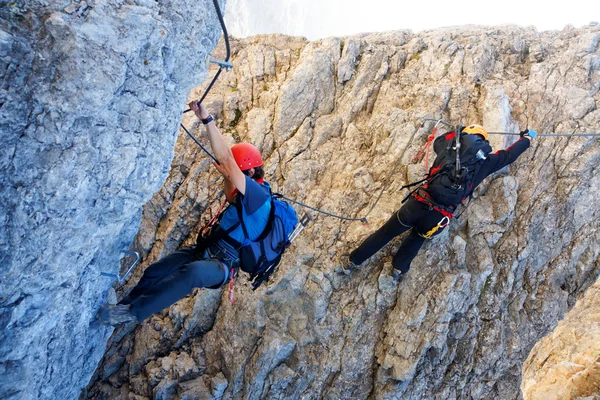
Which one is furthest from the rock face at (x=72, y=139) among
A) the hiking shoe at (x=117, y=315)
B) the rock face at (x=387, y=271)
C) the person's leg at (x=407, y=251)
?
the person's leg at (x=407, y=251)

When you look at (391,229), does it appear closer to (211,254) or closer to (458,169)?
(458,169)

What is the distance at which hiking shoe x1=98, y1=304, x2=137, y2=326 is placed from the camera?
4.35 m

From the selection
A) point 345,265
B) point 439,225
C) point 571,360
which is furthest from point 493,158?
point 571,360

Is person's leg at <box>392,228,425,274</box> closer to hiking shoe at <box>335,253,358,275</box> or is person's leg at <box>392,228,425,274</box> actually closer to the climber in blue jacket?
hiking shoe at <box>335,253,358,275</box>

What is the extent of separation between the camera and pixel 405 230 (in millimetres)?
6859

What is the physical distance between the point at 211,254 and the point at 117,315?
1526mm

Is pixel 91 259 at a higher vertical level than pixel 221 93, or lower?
lower

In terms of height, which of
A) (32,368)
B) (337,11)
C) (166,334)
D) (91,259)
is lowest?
(166,334)

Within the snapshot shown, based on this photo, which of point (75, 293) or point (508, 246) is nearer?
point (75, 293)

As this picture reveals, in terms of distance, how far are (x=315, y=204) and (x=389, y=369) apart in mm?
4123

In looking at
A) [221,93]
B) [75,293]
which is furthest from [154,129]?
[221,93]

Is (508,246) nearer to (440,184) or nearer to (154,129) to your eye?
(440,184)

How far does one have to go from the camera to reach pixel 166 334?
746 cm

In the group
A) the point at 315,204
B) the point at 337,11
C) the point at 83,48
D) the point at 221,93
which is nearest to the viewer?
the point at 83,48
